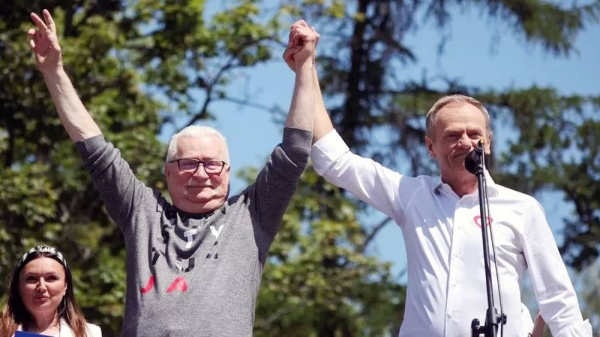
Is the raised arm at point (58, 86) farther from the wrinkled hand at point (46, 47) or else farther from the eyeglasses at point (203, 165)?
the eyeglasses at point (203, 165)

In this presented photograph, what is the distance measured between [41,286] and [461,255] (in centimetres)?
169

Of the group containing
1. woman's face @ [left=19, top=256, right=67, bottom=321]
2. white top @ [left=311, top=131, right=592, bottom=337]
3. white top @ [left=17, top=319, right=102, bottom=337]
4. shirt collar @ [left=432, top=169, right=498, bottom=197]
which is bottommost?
white top @ [left=17, top=319, right=102, bottom=337]

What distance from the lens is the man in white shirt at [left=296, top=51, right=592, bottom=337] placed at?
504 cm

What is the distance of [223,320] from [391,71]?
14.5 metres

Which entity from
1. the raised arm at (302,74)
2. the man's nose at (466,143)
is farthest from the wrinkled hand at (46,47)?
the man's nose at (466,143)

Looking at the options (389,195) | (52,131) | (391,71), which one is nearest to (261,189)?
(389,195)

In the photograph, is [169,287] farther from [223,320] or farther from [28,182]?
[28,182]

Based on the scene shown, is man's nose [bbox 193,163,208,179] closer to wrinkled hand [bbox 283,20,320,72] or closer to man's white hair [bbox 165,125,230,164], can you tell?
man's white hair [bbox 165,125,230,164]

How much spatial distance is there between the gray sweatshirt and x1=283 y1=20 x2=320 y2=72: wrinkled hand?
12.3 inches

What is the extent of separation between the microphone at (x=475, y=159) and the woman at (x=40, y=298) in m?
1.73

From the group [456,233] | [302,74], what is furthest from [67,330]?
[456,233]

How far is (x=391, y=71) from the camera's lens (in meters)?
19.2

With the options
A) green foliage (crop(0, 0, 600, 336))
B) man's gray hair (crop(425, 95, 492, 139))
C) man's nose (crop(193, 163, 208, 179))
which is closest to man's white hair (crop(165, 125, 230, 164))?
man's nose (crop(193, 163, 208, 179))

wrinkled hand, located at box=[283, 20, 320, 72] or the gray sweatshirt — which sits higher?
wrinkled hand, located at box=[283, 20, 320, 72]
